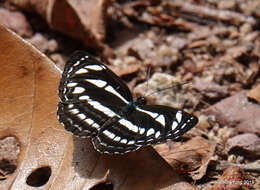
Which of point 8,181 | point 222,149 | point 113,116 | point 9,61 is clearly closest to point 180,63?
point 222,149

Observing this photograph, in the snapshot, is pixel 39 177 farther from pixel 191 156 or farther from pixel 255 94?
pixel 255 94

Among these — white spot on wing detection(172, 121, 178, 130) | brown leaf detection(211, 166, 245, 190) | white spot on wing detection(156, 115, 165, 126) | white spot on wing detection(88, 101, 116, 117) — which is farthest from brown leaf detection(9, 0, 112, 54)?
brown leaf detection(211, 166, 245, 190)

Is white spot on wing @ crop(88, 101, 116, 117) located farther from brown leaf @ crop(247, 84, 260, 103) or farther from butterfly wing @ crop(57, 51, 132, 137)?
brown leaf @ crop(247, 84, 260, 103)

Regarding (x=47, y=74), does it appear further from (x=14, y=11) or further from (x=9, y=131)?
(x=14, y=11)

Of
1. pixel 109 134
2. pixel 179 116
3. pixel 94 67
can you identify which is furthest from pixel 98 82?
pixel 179 116

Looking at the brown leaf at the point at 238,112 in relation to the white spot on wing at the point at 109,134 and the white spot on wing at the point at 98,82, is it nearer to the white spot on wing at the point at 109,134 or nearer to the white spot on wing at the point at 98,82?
the white spot on wing at the point at 98,82

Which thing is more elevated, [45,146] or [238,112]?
[45,146]
